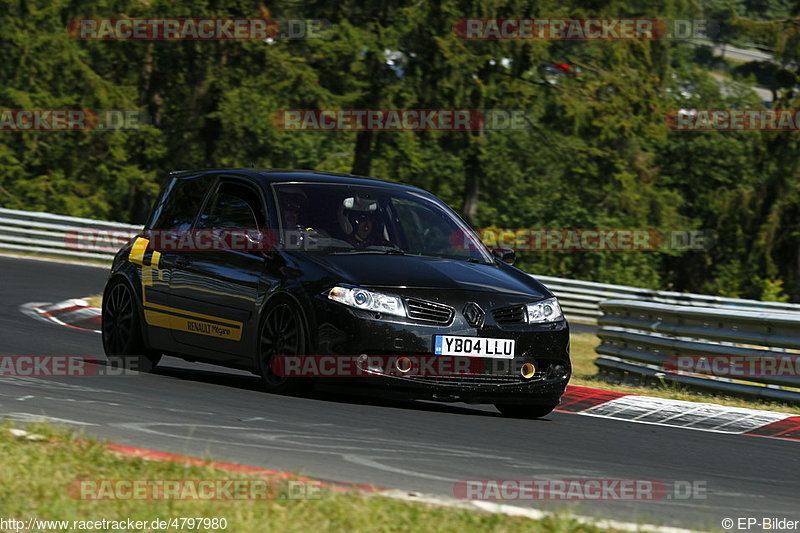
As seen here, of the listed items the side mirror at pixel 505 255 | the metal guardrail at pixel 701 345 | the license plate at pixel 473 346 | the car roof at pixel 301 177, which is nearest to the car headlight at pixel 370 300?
the license plate at pixel 473 346

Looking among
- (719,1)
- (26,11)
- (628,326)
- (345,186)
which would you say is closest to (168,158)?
(26,11)

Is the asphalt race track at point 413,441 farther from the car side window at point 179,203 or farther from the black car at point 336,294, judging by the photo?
the car side window at point 179,203

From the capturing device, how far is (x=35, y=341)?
12336 millimetres

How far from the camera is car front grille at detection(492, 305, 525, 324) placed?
8648mm

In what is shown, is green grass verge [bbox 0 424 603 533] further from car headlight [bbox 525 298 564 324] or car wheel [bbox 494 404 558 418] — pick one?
car wheel [bbox 494 404 558 418]

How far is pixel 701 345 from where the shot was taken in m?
12.6

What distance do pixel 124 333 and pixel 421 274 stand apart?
3.17 metres

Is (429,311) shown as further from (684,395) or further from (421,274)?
(684,395)

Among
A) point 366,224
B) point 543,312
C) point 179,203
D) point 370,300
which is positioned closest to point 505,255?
point 543,312

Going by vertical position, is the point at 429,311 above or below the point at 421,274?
below

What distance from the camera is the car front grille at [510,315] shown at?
865cm

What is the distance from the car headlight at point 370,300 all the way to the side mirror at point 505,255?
5.63ft

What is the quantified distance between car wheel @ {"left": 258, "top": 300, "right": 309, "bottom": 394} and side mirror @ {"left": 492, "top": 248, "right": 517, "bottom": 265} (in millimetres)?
1993

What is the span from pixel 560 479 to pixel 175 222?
16.8 ft
